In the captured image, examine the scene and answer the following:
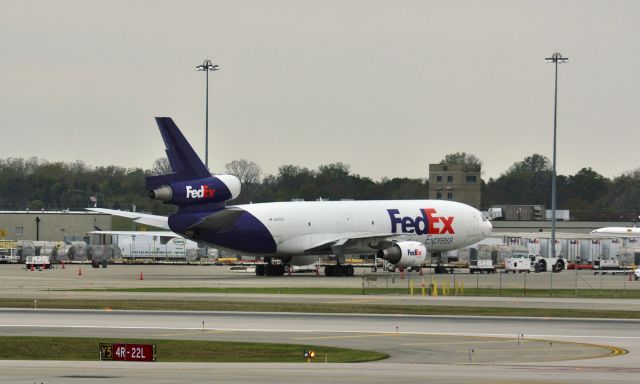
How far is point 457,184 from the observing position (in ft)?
595

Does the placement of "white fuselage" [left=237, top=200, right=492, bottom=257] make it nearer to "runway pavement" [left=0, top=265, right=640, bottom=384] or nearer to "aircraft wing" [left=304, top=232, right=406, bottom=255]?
"aircraft wing" [left=304, top=232, right=406, bottom=255]

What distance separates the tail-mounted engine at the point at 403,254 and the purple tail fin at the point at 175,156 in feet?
50.8

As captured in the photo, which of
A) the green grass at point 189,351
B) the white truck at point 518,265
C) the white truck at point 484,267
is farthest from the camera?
the white truck at point 518,265

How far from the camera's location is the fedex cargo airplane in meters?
82.1

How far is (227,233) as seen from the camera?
280 feet

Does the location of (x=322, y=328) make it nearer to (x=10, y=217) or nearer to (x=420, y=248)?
(x=420, y=248)

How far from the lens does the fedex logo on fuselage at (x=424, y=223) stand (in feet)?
303

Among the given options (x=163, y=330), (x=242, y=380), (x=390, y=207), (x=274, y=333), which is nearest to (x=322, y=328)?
(x=274, y=333)

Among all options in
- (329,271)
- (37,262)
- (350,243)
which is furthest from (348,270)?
(37,262)

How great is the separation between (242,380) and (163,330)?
15614 mm

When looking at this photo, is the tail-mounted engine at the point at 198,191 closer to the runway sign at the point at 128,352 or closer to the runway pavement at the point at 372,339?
the runway pavement at the point at 372,339

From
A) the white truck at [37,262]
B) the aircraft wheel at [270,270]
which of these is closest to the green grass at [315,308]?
the aircraft wheel at [270,270]

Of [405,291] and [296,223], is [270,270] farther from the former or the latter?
[405,291]

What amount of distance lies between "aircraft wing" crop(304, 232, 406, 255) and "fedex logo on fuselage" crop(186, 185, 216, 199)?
9.90 m
